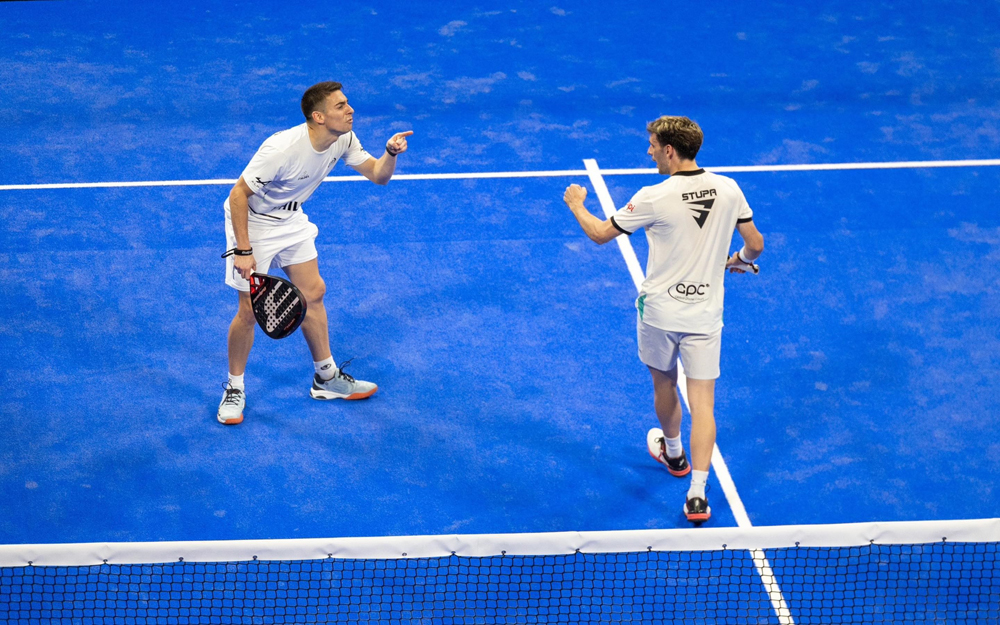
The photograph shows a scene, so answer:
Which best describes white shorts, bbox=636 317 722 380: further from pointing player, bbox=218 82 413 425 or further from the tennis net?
pointing player, bbox=218 82 413 425

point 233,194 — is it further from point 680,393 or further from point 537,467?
point 680,393

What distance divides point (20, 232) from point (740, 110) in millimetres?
6831

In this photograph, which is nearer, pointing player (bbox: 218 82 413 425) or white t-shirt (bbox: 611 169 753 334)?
white t-shirt (bbox: 611 169 753 334)

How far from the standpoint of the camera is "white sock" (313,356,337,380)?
6.54 m

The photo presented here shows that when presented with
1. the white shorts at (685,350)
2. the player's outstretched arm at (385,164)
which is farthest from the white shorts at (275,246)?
the white shorts at (685,350)

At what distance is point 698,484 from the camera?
217 inches

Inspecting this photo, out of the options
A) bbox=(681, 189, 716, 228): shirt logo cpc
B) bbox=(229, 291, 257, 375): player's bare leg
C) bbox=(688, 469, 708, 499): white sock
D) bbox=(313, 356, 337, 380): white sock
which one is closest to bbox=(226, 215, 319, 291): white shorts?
bbox=(229, 291, 257, 375): player's bare leg

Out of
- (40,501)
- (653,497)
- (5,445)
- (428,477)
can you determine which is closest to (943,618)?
(653,497)

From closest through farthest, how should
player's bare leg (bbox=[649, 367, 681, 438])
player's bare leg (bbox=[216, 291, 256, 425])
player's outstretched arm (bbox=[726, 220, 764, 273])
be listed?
player's outstretched arm (bbox=[726, 220, 764, 273]) → player's bare leg (bbox=[649, 367, 681, 438]) → player's bare leg (bbox=[216, 291, 256, 425])

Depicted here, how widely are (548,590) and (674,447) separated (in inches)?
48.7

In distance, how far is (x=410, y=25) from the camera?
12609 mm

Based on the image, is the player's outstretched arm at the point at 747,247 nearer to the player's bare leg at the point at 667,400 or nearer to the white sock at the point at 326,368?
the player's bare leg at the point at 667,400

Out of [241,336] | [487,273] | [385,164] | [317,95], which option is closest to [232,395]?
[241,336]

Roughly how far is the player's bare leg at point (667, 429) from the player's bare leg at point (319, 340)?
1.84 m
